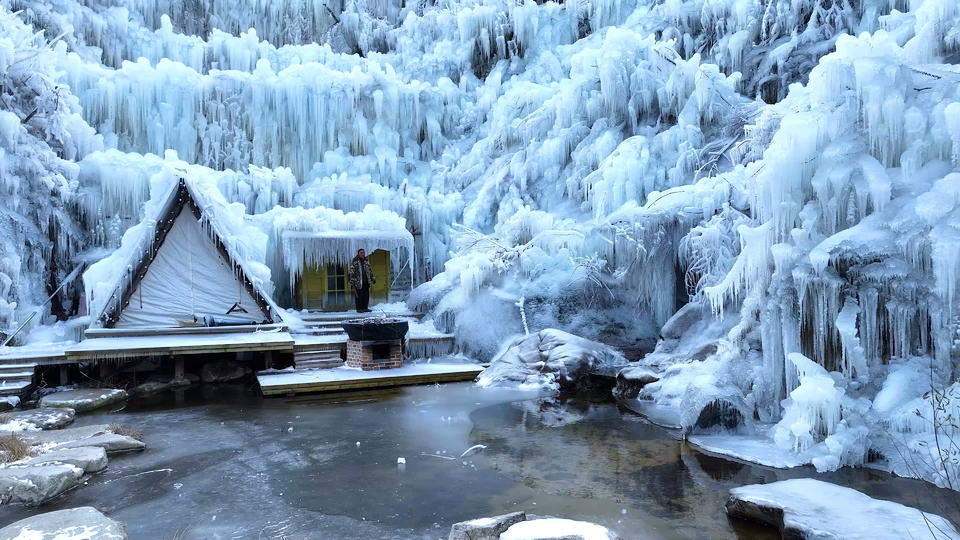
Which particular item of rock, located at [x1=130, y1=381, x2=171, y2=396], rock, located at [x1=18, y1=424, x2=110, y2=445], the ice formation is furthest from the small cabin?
rock, located at [x1=18, y1=424, x2=110, y2=445]

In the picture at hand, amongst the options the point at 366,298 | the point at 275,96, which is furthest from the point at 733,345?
the point at 275,96

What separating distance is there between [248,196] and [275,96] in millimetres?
4066

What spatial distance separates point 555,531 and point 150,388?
1043 cm

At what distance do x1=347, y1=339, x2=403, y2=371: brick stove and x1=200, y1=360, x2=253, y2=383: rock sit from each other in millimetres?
2528

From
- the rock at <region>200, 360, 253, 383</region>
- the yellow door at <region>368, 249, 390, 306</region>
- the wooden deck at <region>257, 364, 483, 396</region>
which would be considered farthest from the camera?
the yellow door at <region>368, 249, 390, 306</region>

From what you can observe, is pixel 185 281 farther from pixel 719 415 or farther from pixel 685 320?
pixel 719 415

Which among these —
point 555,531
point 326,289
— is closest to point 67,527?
point 555,531

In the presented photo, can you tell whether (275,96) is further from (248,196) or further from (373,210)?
(373,210)

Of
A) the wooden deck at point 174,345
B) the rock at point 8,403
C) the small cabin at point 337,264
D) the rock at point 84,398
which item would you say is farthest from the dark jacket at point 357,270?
the rock at point 8,403

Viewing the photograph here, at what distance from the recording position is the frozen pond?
556cm

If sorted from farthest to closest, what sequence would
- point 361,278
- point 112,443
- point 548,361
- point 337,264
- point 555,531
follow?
point 337,264, point 361,278, point 548,361, point 112,443, point 555,531

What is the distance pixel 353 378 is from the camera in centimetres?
1185

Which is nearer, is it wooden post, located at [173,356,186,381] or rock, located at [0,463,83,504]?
rock, located at [0,463,83,504]

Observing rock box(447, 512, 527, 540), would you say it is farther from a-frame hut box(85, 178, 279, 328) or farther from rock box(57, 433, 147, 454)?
a-frame hut box(85, 178, 279, 328)
